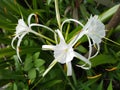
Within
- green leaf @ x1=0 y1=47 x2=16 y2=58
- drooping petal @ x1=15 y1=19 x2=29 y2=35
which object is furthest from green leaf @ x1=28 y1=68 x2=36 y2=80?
drooping petal @ x1=15 y1=19 x2=29 y2=35

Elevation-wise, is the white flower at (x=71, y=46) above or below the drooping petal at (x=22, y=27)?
below

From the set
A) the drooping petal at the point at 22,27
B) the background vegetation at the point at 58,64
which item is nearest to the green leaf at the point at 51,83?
the background vegetation at the point at 58,64

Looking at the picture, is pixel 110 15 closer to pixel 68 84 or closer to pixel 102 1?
pixel 102 1

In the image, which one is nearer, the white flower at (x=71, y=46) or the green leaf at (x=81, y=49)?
the white flower at (x=71, y=46)

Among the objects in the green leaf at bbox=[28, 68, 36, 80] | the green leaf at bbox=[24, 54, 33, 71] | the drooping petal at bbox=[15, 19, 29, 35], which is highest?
the drooping petal at bbox=[15, 19, 29, 35]

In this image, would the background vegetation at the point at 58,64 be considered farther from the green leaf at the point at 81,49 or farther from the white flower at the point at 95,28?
the white flower at the point at 95,28

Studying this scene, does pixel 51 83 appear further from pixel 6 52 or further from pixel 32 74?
pixel 6 52

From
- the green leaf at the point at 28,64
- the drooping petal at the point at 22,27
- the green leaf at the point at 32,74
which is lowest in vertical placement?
the green leaf at the point at 32,74

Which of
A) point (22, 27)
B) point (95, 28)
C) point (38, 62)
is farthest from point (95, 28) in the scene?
point (38, 62)

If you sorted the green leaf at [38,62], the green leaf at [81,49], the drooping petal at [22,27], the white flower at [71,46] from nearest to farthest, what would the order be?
1. the white flower at [71,46]
2. the drooping petal at [22,27]
3. the green leaf at [38,62]
4. the green leaf at [81,49]

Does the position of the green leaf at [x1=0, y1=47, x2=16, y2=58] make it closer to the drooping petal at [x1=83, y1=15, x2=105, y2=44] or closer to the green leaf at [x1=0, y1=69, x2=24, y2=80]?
the green leaf at [x1=0, y1=69, x2=24, y2=80]

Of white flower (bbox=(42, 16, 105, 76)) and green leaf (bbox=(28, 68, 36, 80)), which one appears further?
green leaf (bbox=(28, 68, 36, 80))

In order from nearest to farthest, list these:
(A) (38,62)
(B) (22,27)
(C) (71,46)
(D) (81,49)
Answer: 1. (C) (71,46)
2. (B) (22,27)
3. (A) (38,62)
4. (D) (81,49)
